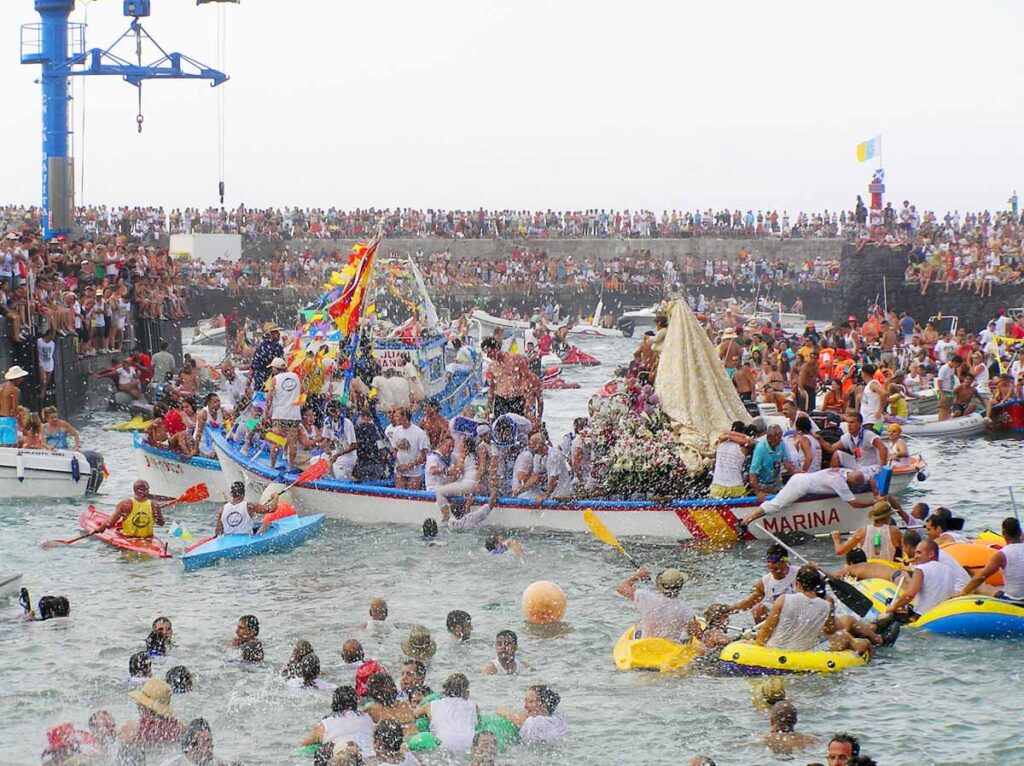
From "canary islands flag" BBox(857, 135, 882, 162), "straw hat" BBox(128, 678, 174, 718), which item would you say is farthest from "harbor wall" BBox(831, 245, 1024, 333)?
"straw hat" BBox(128, 678, 174, 718)

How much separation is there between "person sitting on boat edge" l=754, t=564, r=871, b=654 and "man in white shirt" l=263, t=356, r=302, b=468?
8.74 m

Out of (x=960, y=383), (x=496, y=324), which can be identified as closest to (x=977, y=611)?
(x=960, y=383)

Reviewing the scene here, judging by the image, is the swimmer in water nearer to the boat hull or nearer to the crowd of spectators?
the boat hull

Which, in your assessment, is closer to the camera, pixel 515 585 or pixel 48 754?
pixel 48 754

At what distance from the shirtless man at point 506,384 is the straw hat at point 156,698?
9.14m

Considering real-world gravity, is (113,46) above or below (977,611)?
above

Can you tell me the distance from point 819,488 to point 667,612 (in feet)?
13.9

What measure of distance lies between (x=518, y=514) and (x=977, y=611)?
623 cm

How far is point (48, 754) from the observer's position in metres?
10.2

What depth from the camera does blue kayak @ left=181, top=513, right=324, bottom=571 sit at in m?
17.4

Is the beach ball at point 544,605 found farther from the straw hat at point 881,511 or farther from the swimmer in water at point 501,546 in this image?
the straw hat at point 881,511

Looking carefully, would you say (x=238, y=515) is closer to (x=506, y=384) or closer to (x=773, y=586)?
(x=506, y=384)

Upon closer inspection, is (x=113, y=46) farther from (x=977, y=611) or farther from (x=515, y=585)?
(x=977, y=611)

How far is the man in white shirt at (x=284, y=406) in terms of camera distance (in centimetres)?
1961
